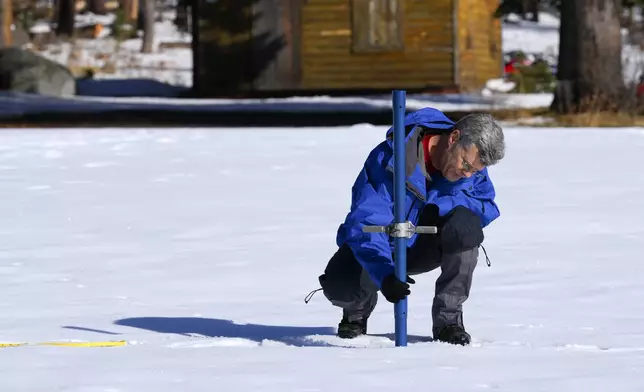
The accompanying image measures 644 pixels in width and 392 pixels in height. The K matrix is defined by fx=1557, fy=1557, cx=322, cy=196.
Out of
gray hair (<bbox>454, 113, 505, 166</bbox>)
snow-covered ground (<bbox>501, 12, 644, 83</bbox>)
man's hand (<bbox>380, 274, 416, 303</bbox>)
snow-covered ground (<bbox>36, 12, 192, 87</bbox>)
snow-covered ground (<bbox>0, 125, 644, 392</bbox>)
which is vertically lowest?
snow-covered ground (<bbox>501, 12, 644, 83</bbox>)

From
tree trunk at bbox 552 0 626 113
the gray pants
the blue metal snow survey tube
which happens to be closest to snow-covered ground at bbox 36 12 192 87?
tree trunk at bbox 552 0 626 113

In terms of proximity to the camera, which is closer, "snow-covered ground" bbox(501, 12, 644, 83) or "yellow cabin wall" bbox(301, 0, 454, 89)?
"yellow cabin wall" bbox(301, 0, 454, 89)

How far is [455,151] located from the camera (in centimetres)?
614

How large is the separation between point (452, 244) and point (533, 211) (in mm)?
6288

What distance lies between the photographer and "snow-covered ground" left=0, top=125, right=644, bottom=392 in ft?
19.0

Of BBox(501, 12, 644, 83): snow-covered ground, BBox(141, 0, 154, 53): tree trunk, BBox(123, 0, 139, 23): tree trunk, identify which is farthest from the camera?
BBox(123, 0, 139, 23): tree trunk

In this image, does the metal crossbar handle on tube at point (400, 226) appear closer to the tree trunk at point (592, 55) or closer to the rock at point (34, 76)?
the tree trunk at point (592, 55)

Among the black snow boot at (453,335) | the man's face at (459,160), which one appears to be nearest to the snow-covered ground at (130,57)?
the black snow boot at (453,335)

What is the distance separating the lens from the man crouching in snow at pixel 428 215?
6145 millimetres

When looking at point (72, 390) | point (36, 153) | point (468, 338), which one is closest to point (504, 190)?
point (36, 153)

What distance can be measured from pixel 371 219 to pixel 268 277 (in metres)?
3.18

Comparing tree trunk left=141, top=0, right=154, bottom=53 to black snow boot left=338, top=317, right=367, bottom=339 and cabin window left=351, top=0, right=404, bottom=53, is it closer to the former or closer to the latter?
cabin window left=351, top=0, right=404, bottom=53

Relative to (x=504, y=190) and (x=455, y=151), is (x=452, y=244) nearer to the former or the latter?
(x=455, y=151)

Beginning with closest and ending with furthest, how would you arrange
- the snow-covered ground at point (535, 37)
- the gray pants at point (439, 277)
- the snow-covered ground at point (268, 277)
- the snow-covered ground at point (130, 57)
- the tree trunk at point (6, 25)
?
the snow-covered ground at point (268, 277) < the gray pants at point (439, 277) < the tree trunk at point (6, 25) < the snow-covered ground at point (130, 57) < the snow-covered ground at point (535, 37)
